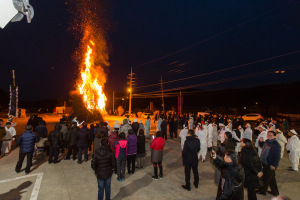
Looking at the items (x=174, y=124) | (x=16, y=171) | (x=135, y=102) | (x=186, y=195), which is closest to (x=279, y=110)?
(x=174, y=124)

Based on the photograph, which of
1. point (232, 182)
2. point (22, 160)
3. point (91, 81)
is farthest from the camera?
point (91, 81)

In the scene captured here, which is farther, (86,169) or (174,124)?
(174,124)

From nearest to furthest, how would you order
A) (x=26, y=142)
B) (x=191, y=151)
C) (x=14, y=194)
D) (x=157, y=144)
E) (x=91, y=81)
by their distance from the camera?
(x=14, y=194) < (x=191, y=151) < (x=157, y=144) < (x=26, y=142) < (x=91, y=81)

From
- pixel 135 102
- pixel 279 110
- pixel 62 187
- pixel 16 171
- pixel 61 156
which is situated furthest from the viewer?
pixel 135 102

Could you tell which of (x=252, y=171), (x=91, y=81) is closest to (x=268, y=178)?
(x=252, y=171)

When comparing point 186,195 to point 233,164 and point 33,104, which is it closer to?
point 233,164

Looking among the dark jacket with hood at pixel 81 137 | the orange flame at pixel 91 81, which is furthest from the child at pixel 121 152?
the orange flame at pixel 91 81

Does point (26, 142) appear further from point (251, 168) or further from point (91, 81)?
point (91, 81)

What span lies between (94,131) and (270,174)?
297 inches

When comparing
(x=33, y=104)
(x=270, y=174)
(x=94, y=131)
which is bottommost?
(x=270, y=174)

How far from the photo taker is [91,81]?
26797 mm

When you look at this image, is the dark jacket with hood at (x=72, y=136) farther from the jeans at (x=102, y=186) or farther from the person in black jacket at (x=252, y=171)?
the person in black jacket at (x=252, y=171)

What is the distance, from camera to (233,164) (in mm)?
2752

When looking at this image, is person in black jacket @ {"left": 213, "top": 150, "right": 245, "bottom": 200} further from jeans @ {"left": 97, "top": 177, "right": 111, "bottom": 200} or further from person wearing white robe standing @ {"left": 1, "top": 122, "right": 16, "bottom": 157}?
person wearing white robe standing @ {"left": 1, "top": 122, "right": 16, "bottom": 157}
